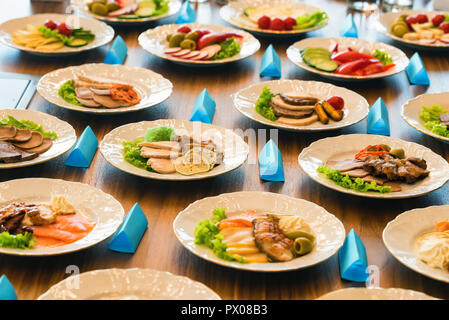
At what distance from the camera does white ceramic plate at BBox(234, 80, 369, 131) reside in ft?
8.43

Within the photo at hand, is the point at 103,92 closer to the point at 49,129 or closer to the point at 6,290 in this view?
the point at 49,129

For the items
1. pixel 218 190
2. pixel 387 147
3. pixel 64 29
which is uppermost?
pixel 64 29

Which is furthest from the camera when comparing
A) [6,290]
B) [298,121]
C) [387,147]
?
[298,121]

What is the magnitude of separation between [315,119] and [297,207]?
70cm

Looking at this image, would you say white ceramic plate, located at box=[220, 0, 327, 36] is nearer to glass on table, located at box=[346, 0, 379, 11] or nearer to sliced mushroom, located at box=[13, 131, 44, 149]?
glass on table, located at box=[346, 0, 379, 11]

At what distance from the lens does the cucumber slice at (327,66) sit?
10.2 ft

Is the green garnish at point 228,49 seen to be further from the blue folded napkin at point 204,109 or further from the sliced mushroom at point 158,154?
the sliced mushroom at point 158,154

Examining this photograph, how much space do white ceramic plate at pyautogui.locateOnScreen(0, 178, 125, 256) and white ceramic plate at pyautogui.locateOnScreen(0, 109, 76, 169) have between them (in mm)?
150

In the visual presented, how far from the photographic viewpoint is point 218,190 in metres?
2.22

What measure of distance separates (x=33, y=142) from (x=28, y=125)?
0.14 meters

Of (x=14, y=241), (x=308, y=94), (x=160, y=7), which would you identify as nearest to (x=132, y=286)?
(x=14, y=241)

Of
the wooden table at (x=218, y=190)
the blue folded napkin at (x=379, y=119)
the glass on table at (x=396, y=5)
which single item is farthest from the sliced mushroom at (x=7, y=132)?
the glass on table at (x=396, y=5)

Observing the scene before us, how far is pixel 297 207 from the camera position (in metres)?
2.00

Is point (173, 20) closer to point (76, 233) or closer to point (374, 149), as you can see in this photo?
point (374, 149)
